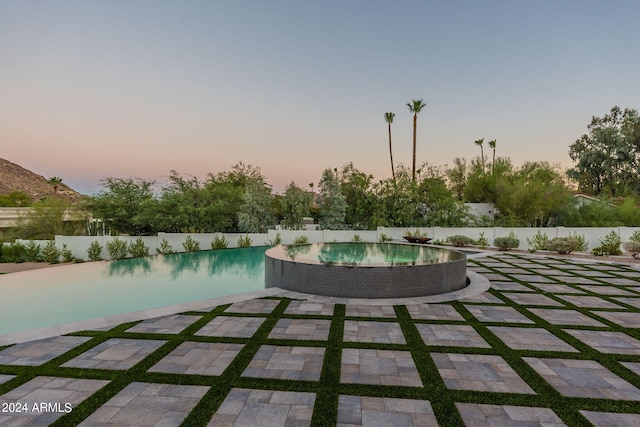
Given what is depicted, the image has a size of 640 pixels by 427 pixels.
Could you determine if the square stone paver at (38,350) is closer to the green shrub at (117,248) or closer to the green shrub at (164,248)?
the green shrub at (117,248)

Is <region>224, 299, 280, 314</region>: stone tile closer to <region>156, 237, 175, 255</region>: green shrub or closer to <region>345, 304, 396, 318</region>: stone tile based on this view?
<region>345, 304, 396, 318</region>: stone tile

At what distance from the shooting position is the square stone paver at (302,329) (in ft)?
15.2

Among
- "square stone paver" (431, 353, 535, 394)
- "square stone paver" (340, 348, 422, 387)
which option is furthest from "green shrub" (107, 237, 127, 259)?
"square stone paver" (431, 353, 535, 394)

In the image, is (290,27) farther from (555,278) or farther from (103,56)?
(555,278)

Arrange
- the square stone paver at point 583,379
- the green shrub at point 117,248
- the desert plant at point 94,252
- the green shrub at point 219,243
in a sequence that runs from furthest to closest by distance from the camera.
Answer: the green shrub at point 219,243
the green shrub at point 117,248
the desert plant at point 94,252
the square stone paver at point 583,379

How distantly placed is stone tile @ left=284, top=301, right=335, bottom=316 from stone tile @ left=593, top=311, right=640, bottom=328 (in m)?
5.21

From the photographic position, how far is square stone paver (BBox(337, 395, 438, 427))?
267 cm

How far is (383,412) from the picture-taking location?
2.81 m

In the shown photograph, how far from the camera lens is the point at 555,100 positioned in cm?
1766

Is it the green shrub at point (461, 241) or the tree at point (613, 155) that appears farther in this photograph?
the tree at point (613, 155)

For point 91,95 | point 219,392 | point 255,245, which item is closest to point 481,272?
point 219,392

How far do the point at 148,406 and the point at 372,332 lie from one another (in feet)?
10.5

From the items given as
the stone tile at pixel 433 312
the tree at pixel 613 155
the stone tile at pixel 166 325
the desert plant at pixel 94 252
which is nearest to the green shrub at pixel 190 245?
the desert plant at pixel 94 252

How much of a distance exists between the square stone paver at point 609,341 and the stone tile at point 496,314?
0.74 m
